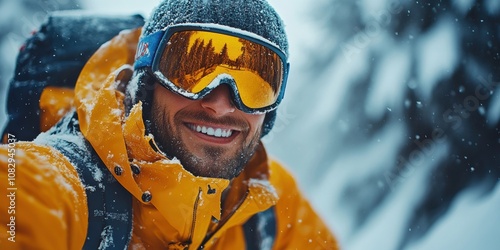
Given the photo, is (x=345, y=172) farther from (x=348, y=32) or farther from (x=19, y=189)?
(x=19, y=189)

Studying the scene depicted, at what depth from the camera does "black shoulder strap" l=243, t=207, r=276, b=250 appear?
156cm

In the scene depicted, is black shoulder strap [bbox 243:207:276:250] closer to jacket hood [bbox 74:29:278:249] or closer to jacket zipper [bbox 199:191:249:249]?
jacket zipper [bbox 199:191:249:249]

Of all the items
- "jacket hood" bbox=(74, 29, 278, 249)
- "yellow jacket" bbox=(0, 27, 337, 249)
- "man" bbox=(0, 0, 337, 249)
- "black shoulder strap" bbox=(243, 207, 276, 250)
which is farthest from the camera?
"black shoulder strap" bbox=(243, 207, 276, 250)

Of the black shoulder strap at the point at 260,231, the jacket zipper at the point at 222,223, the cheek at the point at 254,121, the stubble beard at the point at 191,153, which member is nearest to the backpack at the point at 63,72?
the black shoulder strap at the point at 260,231

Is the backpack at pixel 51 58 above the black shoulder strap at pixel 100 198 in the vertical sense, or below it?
above

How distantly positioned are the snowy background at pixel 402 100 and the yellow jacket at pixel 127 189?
1.78ft

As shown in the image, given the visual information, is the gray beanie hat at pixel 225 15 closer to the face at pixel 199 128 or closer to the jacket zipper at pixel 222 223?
the face at pixel 199 128

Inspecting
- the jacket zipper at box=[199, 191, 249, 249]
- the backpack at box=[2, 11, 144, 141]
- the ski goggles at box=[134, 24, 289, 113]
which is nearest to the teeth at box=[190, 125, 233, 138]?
the ski goggles at box=[134, 24, 289, 113]

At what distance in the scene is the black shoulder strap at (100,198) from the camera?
1022mm

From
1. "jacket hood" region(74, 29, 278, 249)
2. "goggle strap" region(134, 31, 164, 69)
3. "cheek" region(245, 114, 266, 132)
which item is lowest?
"jacket hood" region(74, 29, 278, 249)

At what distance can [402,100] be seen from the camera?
2.36 metres

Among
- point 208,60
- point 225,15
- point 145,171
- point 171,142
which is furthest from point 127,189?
point 225,15

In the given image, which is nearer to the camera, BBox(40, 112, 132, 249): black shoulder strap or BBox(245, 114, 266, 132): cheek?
BBox(40, 112, 132, 249): black shoulder strap

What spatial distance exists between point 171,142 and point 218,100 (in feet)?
0.68
